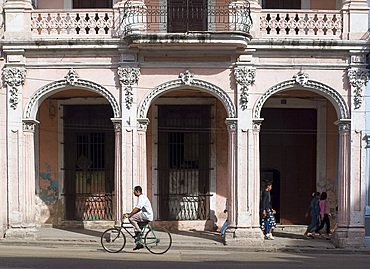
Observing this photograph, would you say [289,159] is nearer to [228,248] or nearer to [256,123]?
[256,123]

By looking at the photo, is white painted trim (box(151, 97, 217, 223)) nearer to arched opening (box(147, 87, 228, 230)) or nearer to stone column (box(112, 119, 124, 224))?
arched opening (box(147, 87, 228, 230))

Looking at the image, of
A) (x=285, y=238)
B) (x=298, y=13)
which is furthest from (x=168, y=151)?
(x=298, y=13)

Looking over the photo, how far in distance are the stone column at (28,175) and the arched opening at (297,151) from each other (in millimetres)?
6468

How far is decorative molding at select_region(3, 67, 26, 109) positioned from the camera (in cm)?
1553

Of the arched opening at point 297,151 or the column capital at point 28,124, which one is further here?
the arched opening at point 297,151

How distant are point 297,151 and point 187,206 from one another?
3.49 metres

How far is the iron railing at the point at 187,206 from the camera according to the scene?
18062 millimetres

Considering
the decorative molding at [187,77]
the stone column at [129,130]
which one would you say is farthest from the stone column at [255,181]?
the stone column at [129,130]

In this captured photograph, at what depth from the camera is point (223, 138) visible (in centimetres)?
1808

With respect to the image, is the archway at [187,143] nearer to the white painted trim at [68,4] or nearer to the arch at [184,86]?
the arch at [184,86]

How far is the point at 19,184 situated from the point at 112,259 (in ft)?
13.3

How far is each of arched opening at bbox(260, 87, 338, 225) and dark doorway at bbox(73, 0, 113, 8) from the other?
16.9 feet

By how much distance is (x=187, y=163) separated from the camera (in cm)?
1814

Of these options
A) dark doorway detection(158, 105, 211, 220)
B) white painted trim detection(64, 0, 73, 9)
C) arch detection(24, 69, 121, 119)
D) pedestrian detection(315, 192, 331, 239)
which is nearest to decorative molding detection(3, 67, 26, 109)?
arch detection(24, 69, 121, 119)
